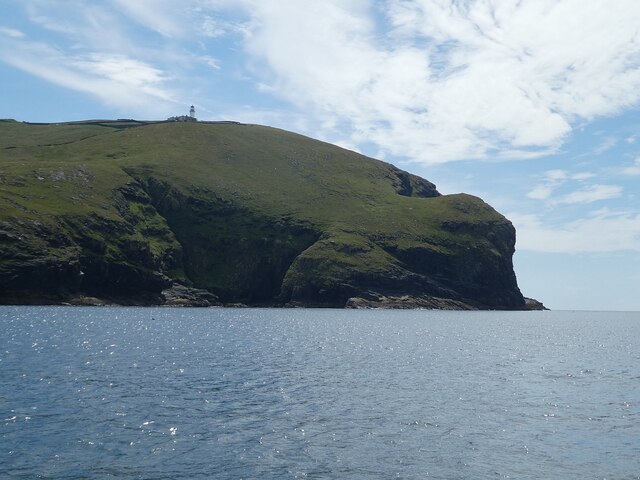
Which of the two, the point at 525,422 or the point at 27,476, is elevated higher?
the point at 525,422

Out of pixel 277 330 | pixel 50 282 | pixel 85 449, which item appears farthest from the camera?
pixel 50 282

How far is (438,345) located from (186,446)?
254 ft

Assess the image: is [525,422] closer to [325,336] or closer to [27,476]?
[27,476]

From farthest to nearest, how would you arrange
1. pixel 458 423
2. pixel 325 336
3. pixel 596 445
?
pixel 325 336
pixel 458 423
pixel 596 445

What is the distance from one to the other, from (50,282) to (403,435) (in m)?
179

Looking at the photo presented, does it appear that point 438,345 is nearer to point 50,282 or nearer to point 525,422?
point 525,422

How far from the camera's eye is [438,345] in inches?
4289

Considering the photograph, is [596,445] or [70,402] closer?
[596,445]

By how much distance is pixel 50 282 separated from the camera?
651ft

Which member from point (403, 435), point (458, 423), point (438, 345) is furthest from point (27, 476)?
point (438, 345)

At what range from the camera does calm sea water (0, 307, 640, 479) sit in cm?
3422

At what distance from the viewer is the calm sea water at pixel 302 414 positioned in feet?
112

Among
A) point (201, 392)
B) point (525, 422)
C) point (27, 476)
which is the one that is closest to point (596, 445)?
point (525, 422)

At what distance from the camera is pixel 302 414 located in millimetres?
45844
